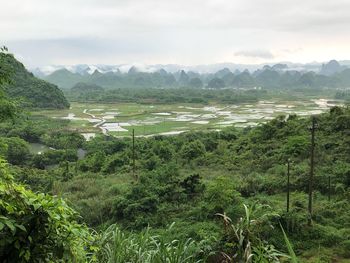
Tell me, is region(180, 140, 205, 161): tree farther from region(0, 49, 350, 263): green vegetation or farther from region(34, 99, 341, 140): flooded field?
region(34, 99, 341, 140): flooded field

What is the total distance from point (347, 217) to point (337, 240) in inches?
78.6

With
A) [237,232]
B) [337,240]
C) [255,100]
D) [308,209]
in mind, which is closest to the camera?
[237,232]

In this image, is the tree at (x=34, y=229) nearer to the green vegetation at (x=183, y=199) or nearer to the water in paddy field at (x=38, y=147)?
the green vegetation at (x=183, y=199)

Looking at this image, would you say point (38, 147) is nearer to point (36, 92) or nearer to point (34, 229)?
point (36, 92)

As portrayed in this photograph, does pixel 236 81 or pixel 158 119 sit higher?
pixel 236 81

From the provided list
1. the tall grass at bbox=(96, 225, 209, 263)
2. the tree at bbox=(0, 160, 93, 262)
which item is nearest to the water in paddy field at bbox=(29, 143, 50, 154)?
the tall grass at bbox=(96, 225, 209, 263)

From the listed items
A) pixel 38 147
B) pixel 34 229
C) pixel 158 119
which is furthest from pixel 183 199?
pixel 158 119

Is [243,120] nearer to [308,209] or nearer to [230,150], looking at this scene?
[230,150]

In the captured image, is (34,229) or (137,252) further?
(137,252)

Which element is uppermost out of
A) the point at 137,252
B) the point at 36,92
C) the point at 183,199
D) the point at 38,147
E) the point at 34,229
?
the point at 34,229

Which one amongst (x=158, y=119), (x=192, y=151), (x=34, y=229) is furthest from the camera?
(x=158, y=119)

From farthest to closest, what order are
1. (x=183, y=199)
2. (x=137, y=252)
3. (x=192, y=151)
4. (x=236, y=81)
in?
(x=236, y=81) → (x=192, y=151) → (x=183, y=199) → (x=137, y=252)

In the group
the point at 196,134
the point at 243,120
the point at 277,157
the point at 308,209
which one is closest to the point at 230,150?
the point at 277,157

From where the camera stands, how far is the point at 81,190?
1727 cm
